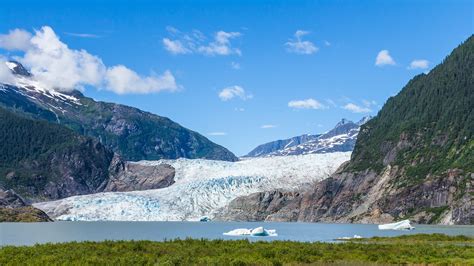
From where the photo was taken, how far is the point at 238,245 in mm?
65938

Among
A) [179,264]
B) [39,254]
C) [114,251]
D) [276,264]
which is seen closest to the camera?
[179,264]

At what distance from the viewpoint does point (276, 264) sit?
48.8m

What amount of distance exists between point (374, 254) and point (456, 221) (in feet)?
387

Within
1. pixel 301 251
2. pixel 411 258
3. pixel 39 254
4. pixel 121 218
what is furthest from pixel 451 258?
pixel 121 218

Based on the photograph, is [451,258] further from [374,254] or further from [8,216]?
[8,216]

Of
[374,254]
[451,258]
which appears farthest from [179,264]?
[451,258]

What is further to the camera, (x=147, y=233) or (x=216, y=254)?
(x=147, y=233)

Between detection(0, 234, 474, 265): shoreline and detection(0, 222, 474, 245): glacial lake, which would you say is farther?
detection(0, 222, 474, 245): glacial lake

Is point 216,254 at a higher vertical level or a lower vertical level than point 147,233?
lower

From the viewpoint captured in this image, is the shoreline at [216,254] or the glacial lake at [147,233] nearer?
the shoreline at [216,254]

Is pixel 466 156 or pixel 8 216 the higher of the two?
pixel 466 156

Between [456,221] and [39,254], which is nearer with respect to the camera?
[39,254]

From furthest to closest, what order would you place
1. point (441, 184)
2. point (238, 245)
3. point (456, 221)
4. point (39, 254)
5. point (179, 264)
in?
point (441, 184), point (456, 221), point (238, 245), point (39, 254), point (179, 264)

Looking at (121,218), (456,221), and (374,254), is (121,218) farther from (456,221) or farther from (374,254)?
(374,254)
